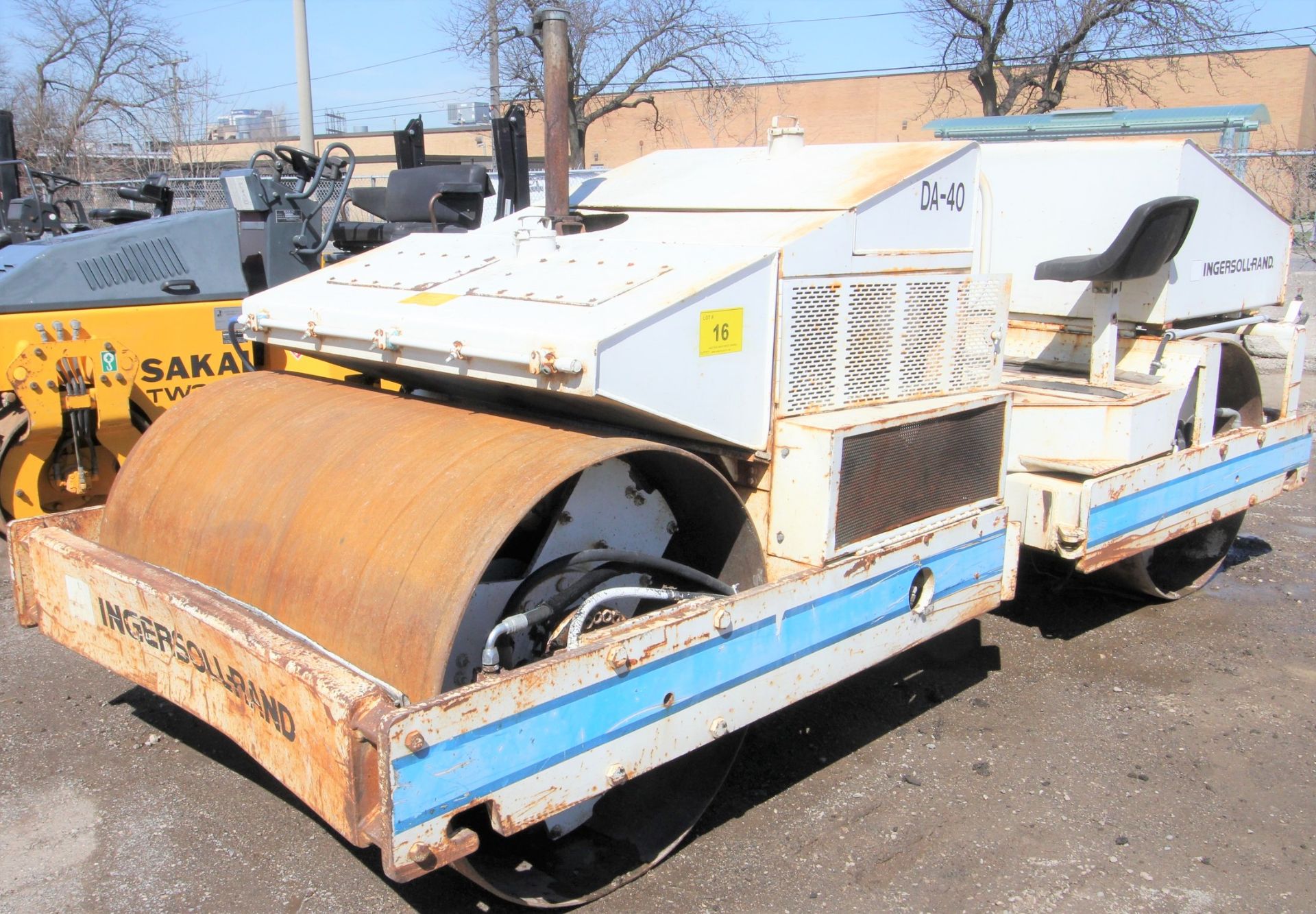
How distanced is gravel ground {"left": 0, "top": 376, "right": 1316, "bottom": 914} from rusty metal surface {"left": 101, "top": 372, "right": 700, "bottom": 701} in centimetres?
68

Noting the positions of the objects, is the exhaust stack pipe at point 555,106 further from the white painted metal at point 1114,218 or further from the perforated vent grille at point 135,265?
the perforated vent grille at point 135,265

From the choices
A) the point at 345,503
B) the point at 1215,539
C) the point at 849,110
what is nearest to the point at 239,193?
the point at 345,503

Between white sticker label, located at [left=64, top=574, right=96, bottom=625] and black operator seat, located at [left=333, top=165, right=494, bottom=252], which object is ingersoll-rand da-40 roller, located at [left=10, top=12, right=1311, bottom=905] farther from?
black operator seat, located at [left=333, top=165, right=494, bottom=252]

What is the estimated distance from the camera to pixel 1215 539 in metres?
5.46

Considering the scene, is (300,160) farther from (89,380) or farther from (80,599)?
(80,599)

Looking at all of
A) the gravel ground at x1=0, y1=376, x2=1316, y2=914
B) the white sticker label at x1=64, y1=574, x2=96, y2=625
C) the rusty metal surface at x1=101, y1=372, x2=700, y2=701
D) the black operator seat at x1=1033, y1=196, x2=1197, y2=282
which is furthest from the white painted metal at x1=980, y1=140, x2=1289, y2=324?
the white sticker label at x1=64, y1=574, x2=96, y2=625

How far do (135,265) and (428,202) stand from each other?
131cm

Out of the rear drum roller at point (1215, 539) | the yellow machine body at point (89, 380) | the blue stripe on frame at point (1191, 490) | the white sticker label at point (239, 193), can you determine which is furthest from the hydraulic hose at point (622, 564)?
the white sticker label at point (239, 193)

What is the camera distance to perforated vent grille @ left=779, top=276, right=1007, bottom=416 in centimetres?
311

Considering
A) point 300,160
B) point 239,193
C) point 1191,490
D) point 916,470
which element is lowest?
point 1191,490

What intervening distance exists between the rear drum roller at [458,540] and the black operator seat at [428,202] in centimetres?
185

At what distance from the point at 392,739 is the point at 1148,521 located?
3.22 m

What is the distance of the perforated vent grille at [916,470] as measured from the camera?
10.2ft

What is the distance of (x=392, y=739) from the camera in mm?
2127
